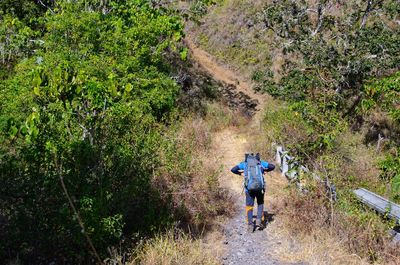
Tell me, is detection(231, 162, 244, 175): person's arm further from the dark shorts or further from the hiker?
the dark shorts

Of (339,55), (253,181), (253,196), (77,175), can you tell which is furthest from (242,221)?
(339,55)

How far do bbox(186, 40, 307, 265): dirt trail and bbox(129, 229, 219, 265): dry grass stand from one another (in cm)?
52

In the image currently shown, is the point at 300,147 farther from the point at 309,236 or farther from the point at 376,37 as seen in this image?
the point at 376,37

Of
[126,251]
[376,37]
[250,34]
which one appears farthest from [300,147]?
[250,34]

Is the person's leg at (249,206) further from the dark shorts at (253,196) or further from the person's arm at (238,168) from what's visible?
the person's arm at (238,168)

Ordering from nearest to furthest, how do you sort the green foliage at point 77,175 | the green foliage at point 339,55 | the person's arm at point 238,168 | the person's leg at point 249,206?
the green foliage at point 77,175, the person's leg at point 249,206, the person's arm at point 238,168, the green foliage at point 339,55

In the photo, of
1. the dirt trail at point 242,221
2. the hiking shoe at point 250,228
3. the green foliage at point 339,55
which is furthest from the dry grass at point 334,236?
the green foliage at point 339,55

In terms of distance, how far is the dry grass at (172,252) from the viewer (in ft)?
22.7

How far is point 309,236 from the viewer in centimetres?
801

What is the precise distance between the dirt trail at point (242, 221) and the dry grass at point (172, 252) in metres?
0.52

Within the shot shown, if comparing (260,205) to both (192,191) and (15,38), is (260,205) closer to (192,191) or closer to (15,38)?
(192,191)

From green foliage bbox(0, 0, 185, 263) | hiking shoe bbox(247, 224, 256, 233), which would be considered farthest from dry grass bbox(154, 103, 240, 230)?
hiking shoe bbox(247, 224, 256, 233)

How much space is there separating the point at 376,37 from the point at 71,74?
13.8 metres

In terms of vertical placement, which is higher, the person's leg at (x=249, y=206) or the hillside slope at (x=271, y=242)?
the person's leg at (x=249, y=206)
